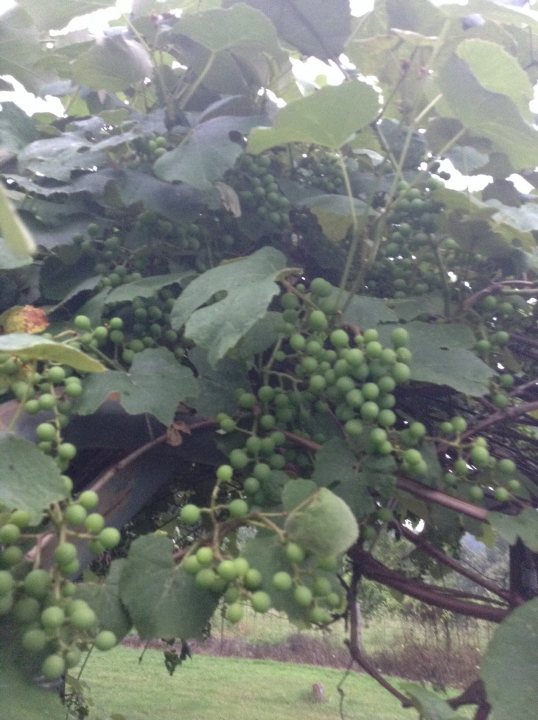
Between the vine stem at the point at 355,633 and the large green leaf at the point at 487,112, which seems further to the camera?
the vine stem at the point at 355,633

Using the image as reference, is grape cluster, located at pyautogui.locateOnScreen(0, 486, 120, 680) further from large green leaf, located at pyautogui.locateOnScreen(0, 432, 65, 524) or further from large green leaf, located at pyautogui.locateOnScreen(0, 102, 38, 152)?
large green leaf, located at pyautogui.locateOnScreen(0, 102, 38, 152)

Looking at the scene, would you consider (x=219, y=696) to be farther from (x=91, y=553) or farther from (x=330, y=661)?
(x=91, y=553)

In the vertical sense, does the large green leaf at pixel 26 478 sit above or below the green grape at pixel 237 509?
above

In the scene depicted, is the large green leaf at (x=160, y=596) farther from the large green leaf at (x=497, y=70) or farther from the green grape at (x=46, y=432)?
the large green leaf at (x=497, y=70)

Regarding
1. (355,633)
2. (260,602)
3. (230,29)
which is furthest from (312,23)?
(355,633)

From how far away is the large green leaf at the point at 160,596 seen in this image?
0.65 meters

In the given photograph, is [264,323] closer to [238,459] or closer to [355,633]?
[238,459]


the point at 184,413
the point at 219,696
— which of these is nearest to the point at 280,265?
the point at 184,413

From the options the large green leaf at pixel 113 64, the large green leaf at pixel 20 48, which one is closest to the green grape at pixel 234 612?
the large green leaf at pixel 113 64

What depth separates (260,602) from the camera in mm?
602

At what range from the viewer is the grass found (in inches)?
229

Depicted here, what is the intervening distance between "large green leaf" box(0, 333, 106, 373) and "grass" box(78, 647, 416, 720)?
5285mm

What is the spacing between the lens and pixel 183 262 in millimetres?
990

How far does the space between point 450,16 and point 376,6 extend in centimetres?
18
